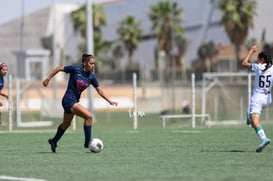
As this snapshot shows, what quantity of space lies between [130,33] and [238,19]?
2375 cm

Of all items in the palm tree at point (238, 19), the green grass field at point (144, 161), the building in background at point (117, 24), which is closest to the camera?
the green grass field at point (144, 161)

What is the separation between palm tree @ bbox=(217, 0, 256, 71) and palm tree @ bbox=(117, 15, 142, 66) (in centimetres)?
2162

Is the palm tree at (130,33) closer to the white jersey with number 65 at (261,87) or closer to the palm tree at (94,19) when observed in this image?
the palm tree at (94,19)

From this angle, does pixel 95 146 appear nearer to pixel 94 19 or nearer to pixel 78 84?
pixel 78 84

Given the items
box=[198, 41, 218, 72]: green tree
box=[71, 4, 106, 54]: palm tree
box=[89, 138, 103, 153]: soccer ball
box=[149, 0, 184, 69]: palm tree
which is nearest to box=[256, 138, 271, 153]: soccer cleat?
box=[89, 138, 103, 153]: soccer ball

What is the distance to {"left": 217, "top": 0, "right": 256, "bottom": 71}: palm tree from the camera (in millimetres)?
76438

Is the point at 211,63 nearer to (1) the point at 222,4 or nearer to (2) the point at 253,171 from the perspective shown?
(1) the point at 222,4

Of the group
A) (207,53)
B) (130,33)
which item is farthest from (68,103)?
(130,33)

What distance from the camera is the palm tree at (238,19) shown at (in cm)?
7644

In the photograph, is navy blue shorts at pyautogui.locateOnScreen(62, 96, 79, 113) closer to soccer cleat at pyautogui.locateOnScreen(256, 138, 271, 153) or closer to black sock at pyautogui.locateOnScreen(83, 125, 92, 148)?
black sock at pyautogui.locateOnScreen(83, 125, 92, 148)

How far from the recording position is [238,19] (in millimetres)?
76375

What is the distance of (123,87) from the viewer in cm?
7588

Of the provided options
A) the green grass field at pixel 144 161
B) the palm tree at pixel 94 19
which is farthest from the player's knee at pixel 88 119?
the palm tree at pixel 94 19

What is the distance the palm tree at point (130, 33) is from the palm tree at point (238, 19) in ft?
70.9
